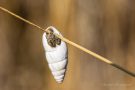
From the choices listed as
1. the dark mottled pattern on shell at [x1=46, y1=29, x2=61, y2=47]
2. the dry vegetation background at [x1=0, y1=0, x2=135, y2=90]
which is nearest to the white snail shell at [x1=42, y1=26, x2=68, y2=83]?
the dark mottled pattern on shell at [x1=46, y1=29, x2=61, y2=47]

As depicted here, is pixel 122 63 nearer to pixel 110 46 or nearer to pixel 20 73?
pixel 110 46

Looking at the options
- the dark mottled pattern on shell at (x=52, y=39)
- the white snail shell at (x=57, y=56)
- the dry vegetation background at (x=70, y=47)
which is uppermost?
the dark mottled pattern on shell at (x=52, y=39)

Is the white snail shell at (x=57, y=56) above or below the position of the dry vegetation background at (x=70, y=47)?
above

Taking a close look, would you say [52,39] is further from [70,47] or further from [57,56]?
[70,47]

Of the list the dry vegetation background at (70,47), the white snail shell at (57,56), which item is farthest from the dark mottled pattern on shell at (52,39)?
the dry vegetation background at (70,47)

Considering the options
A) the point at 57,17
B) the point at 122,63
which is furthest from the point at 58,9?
the point at 122,63

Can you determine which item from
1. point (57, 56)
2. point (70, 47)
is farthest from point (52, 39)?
point (70, 47)

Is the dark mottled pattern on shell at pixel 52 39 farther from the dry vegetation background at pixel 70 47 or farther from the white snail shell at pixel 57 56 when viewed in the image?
the dry vegetation background at pixel 70 47

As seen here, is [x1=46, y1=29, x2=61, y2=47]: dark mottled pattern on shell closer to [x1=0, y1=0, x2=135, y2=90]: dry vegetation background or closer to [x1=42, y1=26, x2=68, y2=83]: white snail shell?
[x1=42, y1=26, x2=68, y2=83]: white snail shell
